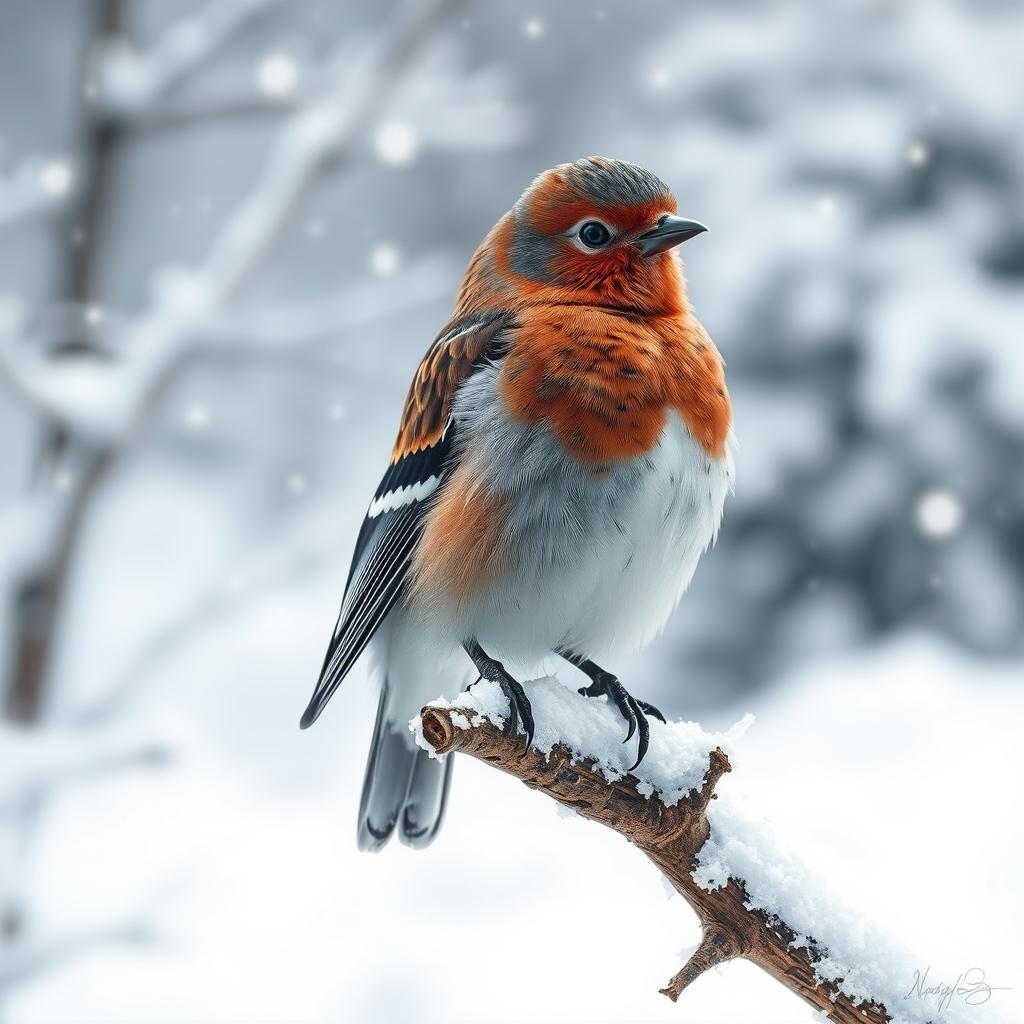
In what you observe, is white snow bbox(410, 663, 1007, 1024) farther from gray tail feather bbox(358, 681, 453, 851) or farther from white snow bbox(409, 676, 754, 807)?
gray tail feather bbox(358, 681, 453, 851)

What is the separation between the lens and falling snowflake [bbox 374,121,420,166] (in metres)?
4.62

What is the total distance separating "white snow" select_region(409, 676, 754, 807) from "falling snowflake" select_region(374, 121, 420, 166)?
3.12 metres

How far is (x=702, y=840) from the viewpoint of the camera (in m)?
1.99

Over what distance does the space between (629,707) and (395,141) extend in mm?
3194

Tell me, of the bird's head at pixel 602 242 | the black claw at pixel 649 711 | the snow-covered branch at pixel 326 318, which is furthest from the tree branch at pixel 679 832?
the snow-covered branch at pixel 326 318

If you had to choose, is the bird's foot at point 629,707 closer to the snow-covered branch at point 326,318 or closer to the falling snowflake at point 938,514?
the snow-covered branch at point 326,318

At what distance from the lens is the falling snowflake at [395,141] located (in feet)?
15.2

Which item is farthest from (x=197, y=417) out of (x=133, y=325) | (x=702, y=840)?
(x=702, y=840)

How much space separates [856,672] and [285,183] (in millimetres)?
A: 3421

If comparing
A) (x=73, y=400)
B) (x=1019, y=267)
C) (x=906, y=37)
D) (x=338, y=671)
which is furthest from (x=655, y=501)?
(x=906, y=37)

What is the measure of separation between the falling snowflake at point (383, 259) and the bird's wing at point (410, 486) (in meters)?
4.52
